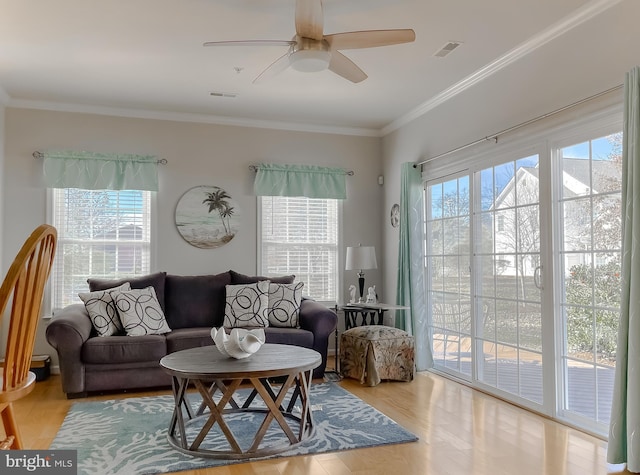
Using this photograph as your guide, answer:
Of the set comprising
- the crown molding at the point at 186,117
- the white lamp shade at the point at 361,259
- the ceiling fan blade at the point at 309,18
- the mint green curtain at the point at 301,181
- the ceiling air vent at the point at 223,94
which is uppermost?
the ceiling air vent at the point at 223,94

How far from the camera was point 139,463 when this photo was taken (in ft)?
9.12

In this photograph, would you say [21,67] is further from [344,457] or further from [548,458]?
[548,458]

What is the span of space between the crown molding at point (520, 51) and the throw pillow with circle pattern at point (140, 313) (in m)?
3.27

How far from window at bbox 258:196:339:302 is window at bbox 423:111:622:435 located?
1427 mm

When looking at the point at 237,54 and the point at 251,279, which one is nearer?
the point at 237,54

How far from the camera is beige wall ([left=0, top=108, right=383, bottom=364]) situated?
5.06m

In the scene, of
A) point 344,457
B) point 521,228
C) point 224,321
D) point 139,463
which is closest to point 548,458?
point 344,457

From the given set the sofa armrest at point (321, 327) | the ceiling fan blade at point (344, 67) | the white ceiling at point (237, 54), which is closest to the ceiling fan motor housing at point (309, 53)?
the ceiling fan blade at point (344, 67)

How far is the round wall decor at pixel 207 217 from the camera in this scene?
548 centimetres

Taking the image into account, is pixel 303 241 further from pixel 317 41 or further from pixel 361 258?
pixel 317 41

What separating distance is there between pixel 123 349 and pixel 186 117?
260cm

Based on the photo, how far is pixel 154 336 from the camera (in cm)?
442

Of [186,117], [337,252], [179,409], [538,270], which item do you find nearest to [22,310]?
[179,409]

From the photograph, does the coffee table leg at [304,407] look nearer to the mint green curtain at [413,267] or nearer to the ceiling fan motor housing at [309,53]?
the ceiling fan motor housing at [309,53]
